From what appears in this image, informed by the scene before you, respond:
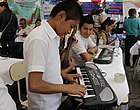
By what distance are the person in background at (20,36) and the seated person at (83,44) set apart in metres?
2.28

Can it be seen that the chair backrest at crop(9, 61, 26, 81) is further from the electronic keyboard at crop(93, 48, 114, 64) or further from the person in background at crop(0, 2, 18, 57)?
the person in background at crop(0, 2, 18, 57)

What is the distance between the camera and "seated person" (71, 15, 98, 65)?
7.98 feet

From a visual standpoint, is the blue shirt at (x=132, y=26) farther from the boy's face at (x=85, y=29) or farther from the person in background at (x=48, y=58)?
the person in background at (x=48, y=58)

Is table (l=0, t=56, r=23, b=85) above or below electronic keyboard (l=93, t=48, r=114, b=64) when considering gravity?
below

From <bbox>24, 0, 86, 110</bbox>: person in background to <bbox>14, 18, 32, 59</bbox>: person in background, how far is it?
344 centimetres

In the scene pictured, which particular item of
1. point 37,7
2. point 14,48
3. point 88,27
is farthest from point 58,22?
point 37,7

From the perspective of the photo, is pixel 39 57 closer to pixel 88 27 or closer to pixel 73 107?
pixel 73 107

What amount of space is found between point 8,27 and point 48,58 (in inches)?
155

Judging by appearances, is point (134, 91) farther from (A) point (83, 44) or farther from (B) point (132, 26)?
(B) point (132, 26)

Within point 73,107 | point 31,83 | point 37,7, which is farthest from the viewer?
point 37,7

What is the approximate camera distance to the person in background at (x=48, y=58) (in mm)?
1216

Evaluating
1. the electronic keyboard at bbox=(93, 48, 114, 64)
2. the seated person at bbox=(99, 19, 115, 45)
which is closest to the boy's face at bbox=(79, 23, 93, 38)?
the electronic keyboard at bbox=(93, 48, 114, 64)

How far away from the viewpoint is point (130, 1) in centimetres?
578

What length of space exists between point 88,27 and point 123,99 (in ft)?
4.00
